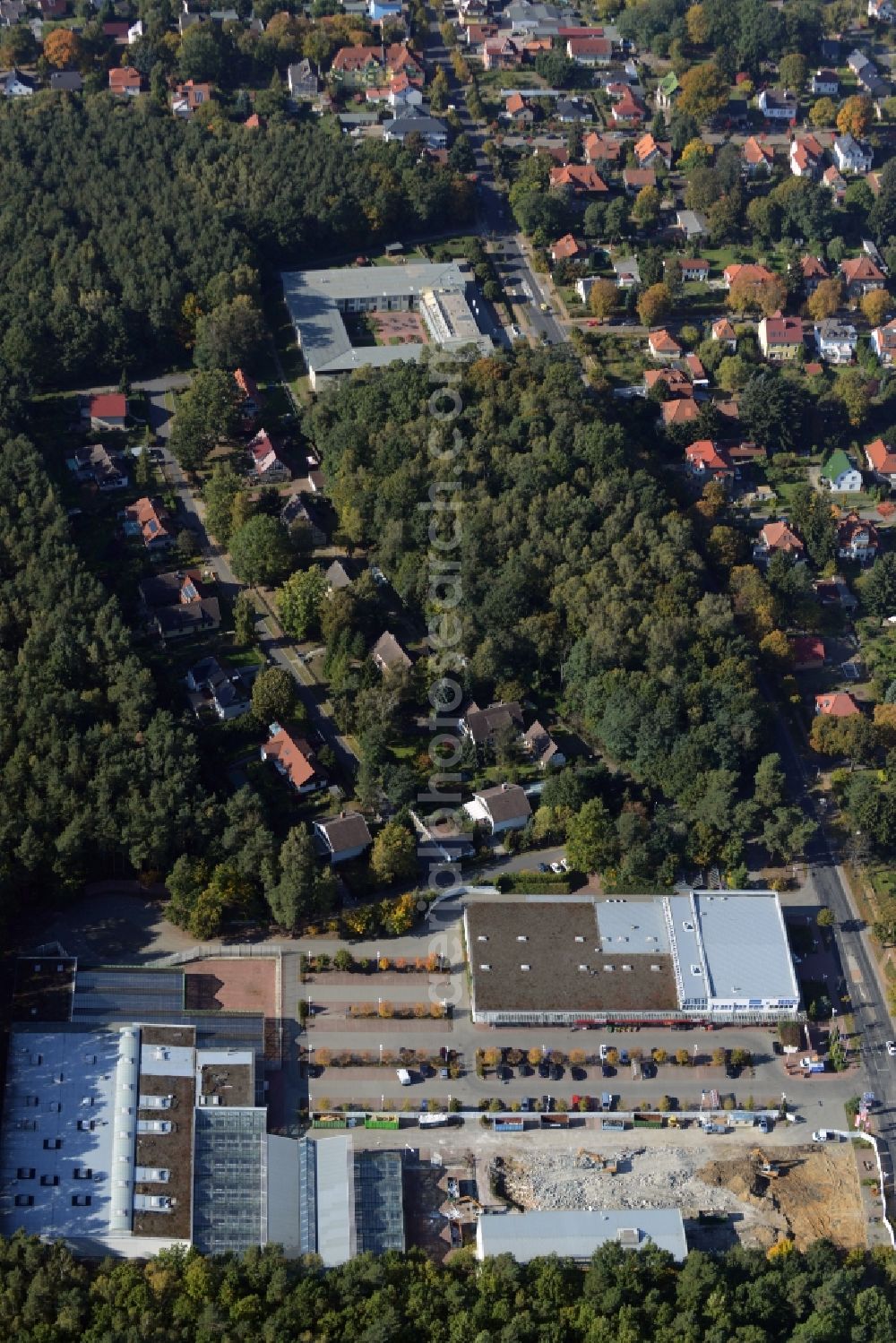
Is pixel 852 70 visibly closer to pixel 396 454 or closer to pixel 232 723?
pixel 396 454

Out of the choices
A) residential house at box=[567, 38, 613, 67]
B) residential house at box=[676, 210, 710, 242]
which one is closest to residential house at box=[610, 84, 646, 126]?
residential house at box=[567, 38, 613, 67]

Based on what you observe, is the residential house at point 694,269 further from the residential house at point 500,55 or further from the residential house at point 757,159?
the residential house at point 500,55

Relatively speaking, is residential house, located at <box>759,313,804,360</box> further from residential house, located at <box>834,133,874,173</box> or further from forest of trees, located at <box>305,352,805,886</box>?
residential house, located at <box>834,133,874,173</box>

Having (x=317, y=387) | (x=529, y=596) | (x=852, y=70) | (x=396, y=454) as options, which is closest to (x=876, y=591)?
(x=529, y=596)

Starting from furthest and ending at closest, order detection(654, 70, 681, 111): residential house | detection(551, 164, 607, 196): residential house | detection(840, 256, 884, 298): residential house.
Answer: detection(654, 70, 681, 111): residential house → detection(551, 164, 607, 196): residential house → detection(840, 256, 884, 298): residential house

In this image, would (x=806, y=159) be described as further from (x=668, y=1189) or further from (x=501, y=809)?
(x=668, y=1189)

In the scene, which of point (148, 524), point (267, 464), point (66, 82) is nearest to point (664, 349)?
point (267, 464)
